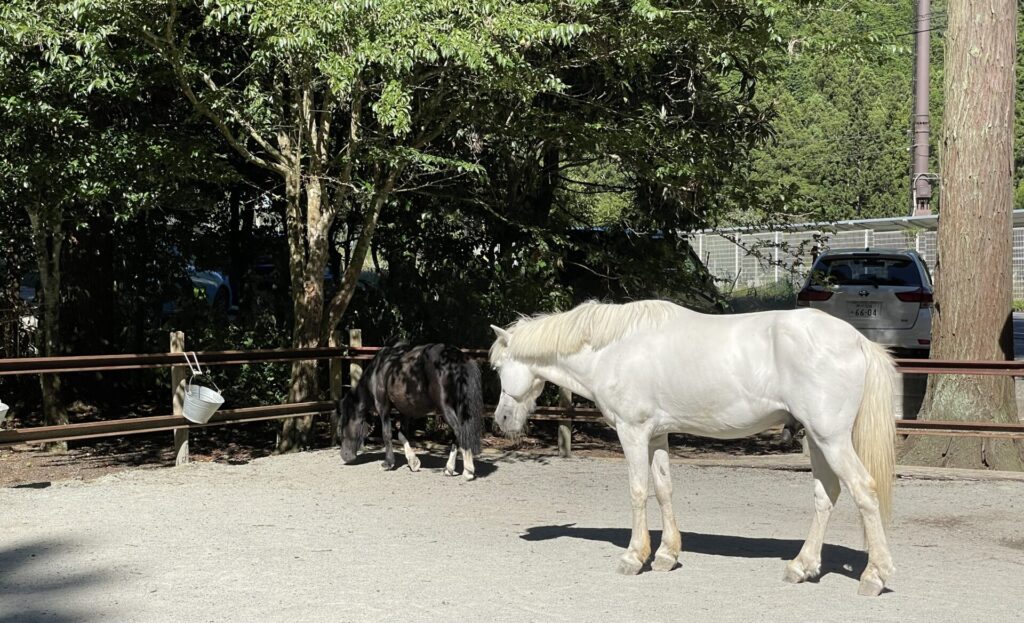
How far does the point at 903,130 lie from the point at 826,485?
4339 cm

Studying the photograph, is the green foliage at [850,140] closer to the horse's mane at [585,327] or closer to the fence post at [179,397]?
the fence post at [179,397]

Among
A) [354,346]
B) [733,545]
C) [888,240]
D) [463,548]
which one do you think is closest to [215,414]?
[354,346]

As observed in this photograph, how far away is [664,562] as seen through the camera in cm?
656

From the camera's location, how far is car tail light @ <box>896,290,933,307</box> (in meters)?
16.3

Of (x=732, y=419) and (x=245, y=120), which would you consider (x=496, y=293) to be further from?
(x=732, y=419)

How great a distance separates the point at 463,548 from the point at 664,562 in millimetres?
1421

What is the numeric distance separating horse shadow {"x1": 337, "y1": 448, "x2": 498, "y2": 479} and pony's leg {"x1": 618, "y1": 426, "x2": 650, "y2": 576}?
3.88 m

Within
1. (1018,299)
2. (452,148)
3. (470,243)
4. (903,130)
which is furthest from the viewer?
(903,130)

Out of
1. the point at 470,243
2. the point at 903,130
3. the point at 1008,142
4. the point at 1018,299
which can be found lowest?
the point at 1018,299

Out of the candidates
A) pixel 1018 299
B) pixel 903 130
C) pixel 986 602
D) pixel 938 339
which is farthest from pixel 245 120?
pixel 903 130

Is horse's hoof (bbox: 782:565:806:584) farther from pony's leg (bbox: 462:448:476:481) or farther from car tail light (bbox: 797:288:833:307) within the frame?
car tail light (bbox: 797:288:833:307)

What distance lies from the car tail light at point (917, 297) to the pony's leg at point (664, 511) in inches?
426

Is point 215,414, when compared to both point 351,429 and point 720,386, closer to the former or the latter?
point 351,429

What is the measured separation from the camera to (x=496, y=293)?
44.4 ft
